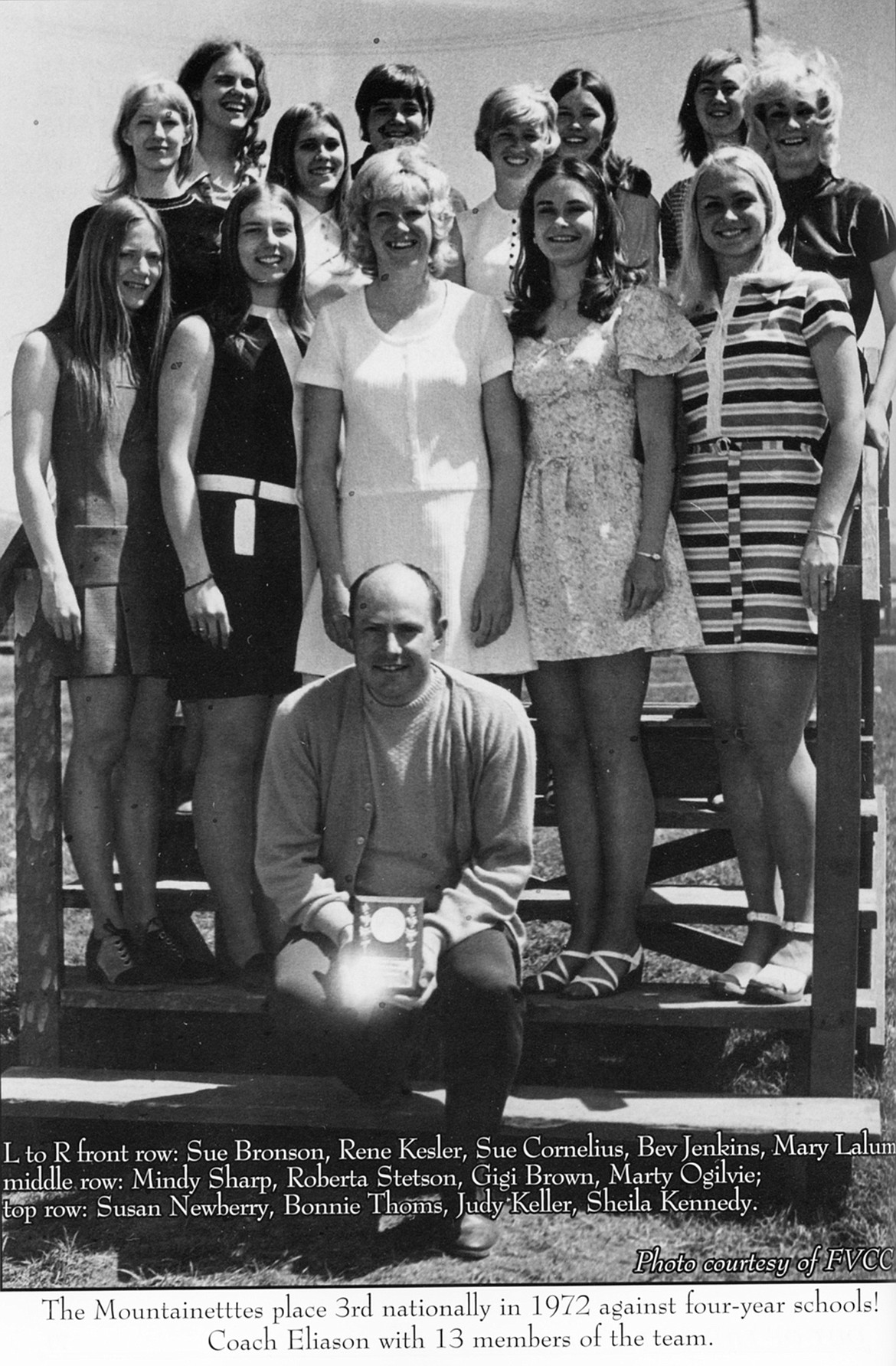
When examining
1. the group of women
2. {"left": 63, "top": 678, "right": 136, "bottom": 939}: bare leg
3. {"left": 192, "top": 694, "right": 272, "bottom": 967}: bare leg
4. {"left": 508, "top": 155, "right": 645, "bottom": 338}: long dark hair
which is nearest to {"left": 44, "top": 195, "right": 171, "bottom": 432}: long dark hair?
the group of women

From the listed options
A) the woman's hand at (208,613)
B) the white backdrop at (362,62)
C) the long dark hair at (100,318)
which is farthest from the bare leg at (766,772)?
the long dark hair at (100,318)

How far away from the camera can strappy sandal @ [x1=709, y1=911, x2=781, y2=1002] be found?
3.79 m

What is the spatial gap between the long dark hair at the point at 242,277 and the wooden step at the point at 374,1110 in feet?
5.84

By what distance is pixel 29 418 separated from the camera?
3795 millimetres

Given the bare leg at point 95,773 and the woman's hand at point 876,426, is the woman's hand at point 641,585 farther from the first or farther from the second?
the bare leg at point 95,773

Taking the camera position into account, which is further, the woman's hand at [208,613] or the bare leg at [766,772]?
the woman's hand at [208,613]

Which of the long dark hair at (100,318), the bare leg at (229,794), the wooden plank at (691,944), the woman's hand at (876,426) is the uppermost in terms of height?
the long dark hair at (100,318)

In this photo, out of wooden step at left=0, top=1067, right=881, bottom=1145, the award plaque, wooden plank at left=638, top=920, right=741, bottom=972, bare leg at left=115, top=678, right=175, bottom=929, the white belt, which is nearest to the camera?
the award plaque

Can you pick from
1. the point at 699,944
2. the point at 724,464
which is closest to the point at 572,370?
the point at 724,464

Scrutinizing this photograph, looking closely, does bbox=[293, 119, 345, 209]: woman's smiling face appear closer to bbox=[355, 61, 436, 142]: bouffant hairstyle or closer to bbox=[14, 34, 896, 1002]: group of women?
bbox=[355, 61, 436, 142]: bouffant hairstyle

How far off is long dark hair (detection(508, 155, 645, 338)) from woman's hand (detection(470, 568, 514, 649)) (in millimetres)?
578

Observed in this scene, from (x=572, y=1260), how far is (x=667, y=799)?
5.09ft

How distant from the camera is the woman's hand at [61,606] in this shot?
3.78 meters

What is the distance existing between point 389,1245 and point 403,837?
849mm
